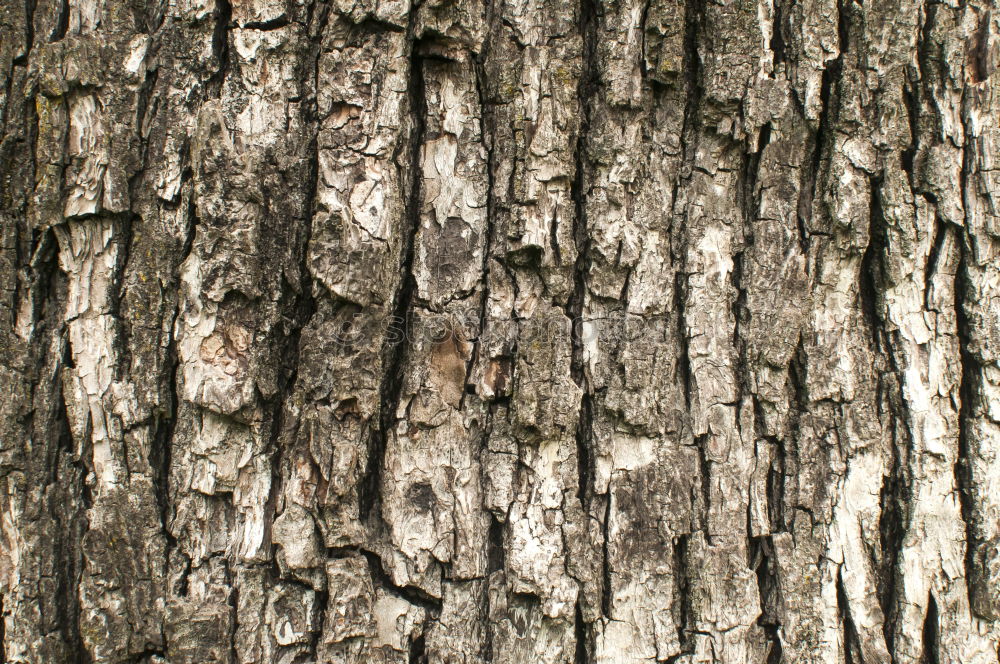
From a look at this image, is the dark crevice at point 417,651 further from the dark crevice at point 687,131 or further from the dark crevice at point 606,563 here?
the dark crevice at point 687,131

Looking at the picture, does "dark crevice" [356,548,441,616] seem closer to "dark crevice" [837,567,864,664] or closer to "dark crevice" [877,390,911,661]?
"dark crevice" [837,567,864,664]

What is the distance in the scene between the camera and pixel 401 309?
1.33 m

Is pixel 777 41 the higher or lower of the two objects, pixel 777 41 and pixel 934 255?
the higher

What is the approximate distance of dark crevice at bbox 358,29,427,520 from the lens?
Result: 132 centimetres

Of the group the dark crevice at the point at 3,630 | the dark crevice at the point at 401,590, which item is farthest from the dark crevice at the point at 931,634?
the dark crevice at the point at 3,630

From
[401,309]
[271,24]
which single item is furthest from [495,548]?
[271,24]

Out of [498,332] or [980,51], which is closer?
[498,332]

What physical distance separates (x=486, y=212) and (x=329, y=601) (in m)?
0.87

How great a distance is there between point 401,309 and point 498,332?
21cm

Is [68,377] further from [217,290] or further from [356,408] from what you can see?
[356,408]

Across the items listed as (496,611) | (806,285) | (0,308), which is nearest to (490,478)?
(496,611)

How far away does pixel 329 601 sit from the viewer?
4.26ft

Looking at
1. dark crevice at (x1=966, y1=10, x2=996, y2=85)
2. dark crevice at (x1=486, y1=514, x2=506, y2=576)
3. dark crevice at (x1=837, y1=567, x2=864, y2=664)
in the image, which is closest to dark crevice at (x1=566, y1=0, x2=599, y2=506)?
dark crevice at (x1=486, y1=514, x2=506, y2=576)

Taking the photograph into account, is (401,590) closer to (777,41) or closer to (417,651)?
(417,651)
